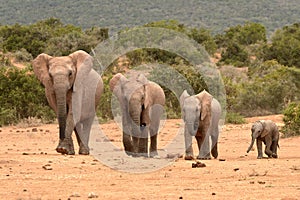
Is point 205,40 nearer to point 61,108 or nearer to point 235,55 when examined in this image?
point 235,55

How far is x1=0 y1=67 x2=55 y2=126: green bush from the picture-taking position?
27125 millimetres

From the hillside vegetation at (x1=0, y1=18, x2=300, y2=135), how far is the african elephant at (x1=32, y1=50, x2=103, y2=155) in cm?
785

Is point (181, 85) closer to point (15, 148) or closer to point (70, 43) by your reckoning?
point (15, 148)

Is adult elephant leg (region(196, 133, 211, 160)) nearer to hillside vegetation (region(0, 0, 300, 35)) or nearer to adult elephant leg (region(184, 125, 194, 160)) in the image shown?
adult elephant leg (region(184, 125, 194, 160))

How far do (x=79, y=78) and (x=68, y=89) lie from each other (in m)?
0.62

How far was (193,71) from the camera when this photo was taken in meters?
30.6

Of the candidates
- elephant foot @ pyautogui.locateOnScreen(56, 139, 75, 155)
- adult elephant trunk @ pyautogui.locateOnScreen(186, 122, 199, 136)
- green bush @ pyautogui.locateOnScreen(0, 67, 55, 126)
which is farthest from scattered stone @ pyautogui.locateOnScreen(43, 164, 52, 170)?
green bush @ pyautogui.locateOnScreen(0, 67, 55, 126)

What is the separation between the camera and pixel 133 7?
10469cm

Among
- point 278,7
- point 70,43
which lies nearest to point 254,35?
point 70,43

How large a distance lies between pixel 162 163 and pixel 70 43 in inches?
1354

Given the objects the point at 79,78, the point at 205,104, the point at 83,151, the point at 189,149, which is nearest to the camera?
the point at 189,149

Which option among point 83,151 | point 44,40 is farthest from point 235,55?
point 83,151

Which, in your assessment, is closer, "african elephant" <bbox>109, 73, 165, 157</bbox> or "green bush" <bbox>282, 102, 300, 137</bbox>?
"african elephant" <bbox>109, 73, 165, 157</bbox>

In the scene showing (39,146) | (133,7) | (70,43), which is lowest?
(39,146)
